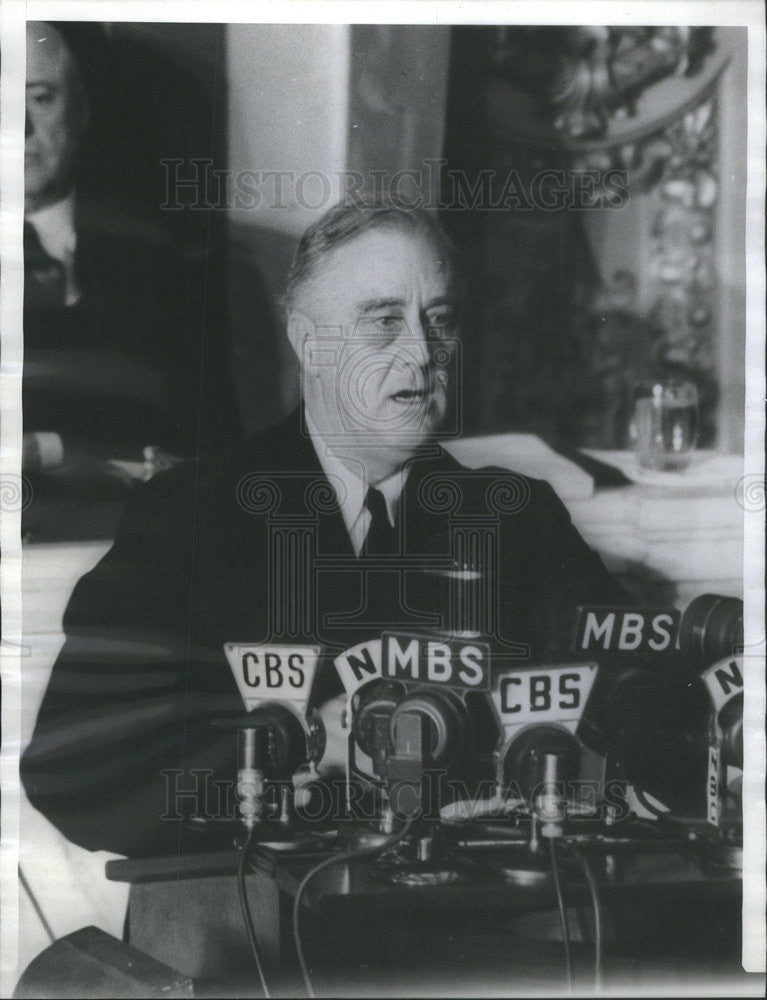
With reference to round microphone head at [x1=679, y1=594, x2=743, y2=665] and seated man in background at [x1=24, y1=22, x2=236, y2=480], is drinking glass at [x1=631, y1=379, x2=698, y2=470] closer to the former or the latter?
round microphone head at [x1=679, y1=594, x2=743, y2=665]

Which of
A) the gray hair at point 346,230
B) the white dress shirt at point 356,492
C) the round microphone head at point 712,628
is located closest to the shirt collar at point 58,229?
the gray hair at point 346,230

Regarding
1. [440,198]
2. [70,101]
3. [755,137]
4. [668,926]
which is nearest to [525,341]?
[440,198]

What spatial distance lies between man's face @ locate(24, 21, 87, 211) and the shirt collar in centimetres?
1

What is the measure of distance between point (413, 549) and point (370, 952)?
59cm

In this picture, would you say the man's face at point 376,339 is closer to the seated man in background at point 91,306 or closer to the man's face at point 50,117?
the seated man in background at point 91,306

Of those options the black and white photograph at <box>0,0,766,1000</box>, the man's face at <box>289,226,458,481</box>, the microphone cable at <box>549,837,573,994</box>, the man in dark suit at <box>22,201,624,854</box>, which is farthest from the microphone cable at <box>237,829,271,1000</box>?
the man's face at <box>289,226,458,481</box>

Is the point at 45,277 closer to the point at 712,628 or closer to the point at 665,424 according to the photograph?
the point at 665,424

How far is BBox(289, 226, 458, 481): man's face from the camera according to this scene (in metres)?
1.46

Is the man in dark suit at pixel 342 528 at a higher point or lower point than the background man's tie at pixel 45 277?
lower

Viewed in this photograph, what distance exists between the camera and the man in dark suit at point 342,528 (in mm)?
1454

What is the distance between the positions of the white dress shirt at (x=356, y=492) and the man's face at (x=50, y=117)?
56 cm

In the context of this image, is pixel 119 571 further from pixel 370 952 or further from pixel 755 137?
pixel 755 137

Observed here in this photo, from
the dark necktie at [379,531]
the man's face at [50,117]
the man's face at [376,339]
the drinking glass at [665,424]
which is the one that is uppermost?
the man's face at [50,117]

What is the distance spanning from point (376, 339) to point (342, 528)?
0.91ft
